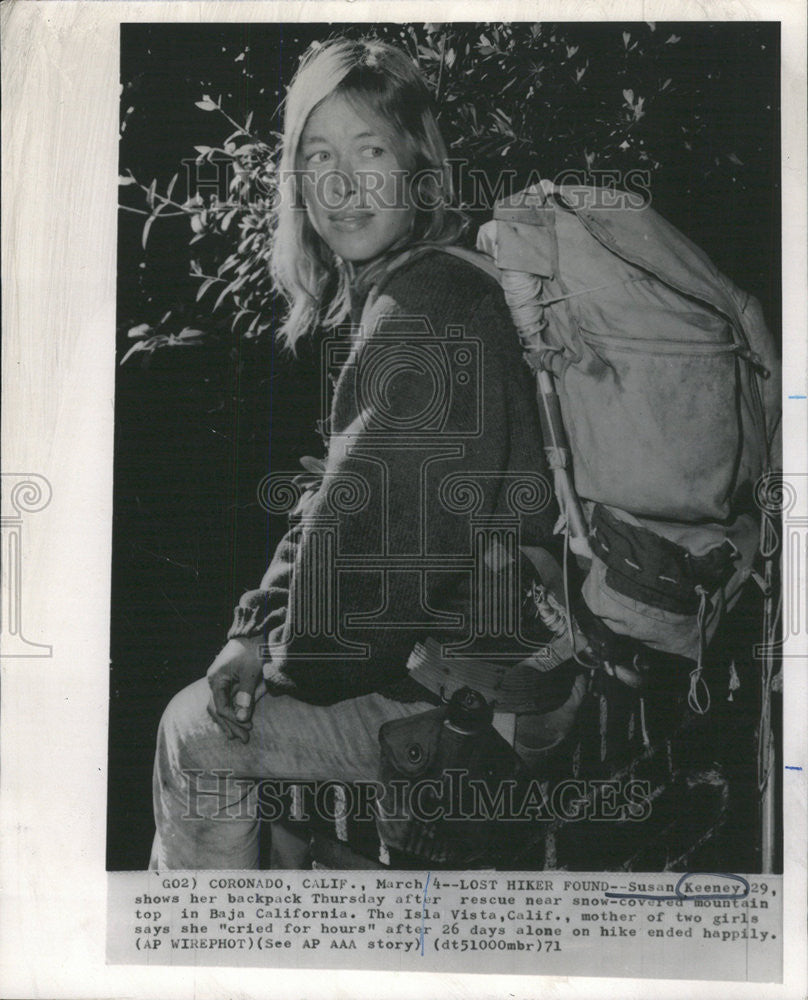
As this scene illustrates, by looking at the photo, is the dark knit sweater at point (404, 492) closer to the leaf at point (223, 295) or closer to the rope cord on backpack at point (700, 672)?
the leaf at point (223, 295)

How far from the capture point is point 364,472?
8.56ft

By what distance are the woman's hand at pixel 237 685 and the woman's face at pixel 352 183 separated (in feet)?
3.73

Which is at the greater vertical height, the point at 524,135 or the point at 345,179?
the point at 524,135

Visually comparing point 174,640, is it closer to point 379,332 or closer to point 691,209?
point 379,332

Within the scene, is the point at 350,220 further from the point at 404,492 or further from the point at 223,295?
the point at 404,492

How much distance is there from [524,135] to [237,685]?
5.69ft

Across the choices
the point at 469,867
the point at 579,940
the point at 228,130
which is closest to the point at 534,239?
the point at 228,130

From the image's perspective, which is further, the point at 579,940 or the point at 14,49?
the point at 14,49

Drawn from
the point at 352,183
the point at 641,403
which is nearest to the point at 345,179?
the point at 352,183

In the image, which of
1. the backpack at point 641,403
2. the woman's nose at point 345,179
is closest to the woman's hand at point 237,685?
the backpack at point 641,403

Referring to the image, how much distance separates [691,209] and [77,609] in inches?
80.7

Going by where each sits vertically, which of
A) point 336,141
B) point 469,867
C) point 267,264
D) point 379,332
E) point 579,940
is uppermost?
point 336,141

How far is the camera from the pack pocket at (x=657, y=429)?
8.55 feet

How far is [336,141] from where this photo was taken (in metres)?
2.67
